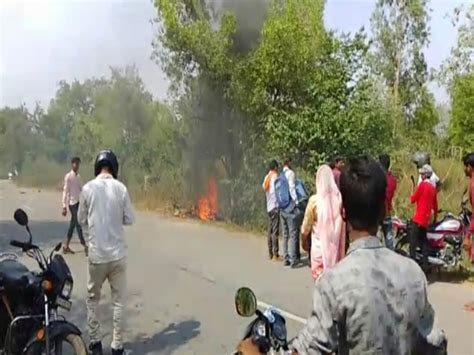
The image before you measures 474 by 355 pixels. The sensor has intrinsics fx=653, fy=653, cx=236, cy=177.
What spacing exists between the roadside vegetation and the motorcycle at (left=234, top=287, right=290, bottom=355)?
30.5 ft

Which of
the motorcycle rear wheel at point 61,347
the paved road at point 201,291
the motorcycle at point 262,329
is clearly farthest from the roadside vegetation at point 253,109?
the motorcycle at point 262,329

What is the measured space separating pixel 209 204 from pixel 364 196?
48.3 ft

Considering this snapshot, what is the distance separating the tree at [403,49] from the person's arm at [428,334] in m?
25.8

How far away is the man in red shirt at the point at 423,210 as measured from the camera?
8016mm


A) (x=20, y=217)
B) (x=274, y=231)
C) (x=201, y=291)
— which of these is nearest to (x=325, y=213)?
(x=20, y=217)

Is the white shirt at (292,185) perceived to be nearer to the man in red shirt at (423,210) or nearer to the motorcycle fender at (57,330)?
the man in red shirt at (423,210)

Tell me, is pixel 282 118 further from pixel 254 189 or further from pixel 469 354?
pixel 469 354

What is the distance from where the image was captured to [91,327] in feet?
16.8

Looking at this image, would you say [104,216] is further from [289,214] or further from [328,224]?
[289,214]

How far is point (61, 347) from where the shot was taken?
4.41m

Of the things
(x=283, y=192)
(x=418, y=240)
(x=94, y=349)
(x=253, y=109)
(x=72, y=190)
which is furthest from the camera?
(x=253, y=109)

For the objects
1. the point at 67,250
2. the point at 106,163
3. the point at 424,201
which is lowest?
the point at 67,250

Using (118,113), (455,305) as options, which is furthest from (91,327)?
(118,113)

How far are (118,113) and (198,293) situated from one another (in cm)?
1550
